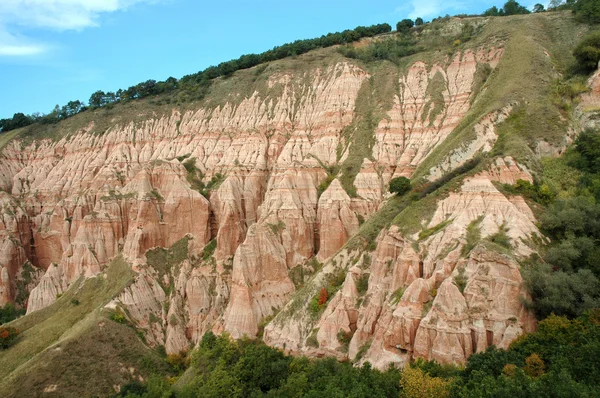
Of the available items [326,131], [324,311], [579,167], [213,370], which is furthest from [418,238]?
[326,131]

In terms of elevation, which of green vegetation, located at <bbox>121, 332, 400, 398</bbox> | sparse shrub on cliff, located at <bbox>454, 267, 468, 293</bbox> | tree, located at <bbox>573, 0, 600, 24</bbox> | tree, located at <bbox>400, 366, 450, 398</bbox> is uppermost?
tree, located at <bbox>573, 0, 600, 24</bbox>

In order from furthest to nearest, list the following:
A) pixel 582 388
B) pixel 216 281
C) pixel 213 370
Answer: pixel 216 281 → pixel 213 370 → pixel 582 388

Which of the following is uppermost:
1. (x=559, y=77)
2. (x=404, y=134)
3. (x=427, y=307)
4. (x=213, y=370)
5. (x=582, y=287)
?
(x=559, y=77)

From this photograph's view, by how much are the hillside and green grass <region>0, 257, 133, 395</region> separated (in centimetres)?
24

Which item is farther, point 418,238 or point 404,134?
point 404,134

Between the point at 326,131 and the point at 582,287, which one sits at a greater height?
the point at 326,131

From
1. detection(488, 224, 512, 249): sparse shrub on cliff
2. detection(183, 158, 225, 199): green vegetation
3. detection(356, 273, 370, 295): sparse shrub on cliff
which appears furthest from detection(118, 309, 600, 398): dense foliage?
detection(183, 158, 225, 199): green vegetation

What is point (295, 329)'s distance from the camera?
31.8 meters

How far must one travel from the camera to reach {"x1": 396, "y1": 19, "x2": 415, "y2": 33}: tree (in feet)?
231

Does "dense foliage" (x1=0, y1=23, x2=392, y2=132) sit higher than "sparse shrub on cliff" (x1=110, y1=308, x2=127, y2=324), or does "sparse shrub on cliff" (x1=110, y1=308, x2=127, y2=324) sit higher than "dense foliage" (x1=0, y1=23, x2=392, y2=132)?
"dense foliage" (x1=0, y1=23, x2=392, y2=132)

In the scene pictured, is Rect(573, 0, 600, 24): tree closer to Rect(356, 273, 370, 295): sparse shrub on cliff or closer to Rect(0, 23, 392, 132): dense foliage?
Rect(0, 23, 392, 132): dense foliage

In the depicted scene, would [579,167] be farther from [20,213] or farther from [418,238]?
[20,213]

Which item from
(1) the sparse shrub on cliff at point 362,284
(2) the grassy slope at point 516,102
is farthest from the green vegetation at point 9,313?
(1) the sparse shrub on cliff at point 362,284

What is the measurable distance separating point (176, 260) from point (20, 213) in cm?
3182
